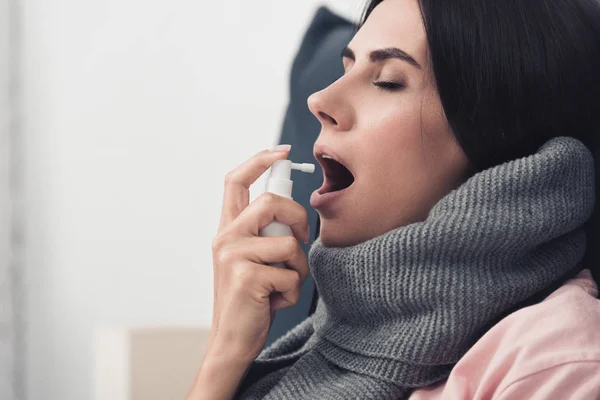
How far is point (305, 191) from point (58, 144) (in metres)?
1.30

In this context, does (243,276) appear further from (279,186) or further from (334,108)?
(334,108)

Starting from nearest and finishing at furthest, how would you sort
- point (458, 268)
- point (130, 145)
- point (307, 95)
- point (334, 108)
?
point (458, 268) < point (334, 108) < point (307, 95) < point (130, 145)

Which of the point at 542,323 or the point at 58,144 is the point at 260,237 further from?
the point at 58,144

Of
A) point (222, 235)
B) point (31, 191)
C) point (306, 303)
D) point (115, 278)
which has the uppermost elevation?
point (222, 235)

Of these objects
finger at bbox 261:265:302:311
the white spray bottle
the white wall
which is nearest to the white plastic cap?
the white spray bottle

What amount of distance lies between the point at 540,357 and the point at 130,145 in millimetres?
1664

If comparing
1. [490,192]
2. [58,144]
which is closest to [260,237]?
[490,192]

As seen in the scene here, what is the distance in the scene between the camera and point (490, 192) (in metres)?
0.84

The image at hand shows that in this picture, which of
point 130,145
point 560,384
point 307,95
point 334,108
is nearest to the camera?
point 560,384

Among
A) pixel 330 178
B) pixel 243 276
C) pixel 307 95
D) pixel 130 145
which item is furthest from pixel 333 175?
pixel 130 145

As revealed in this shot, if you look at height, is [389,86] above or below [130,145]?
above

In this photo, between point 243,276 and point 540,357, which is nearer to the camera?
point 540,357

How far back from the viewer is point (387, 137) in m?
0.93

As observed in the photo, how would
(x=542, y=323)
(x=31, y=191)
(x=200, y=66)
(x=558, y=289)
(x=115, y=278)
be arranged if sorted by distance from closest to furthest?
1. (x=542, y=323)
2. (x=558, y=289)
3. (x=200, y=66)
4. (x=115, y=278)
5. (x=31, y=191)
